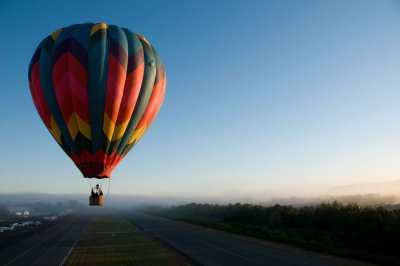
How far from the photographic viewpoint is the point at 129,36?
23266mm

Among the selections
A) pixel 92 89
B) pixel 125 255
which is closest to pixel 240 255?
pixel 125 255

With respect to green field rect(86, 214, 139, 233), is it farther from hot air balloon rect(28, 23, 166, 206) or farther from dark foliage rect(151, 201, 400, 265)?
hot air balloon rect(28, 23, 166, 206)

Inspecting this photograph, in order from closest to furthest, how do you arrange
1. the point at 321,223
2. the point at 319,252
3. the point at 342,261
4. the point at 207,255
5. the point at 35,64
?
the point at 35,64 < the point at 342,261 < the point at 207,255 < the point at 319,252 < the point at 321,223

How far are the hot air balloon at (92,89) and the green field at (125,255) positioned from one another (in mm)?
7876

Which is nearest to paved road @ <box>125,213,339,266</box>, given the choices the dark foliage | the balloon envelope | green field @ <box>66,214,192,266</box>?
green field @ <box>66,214,192,266</box>

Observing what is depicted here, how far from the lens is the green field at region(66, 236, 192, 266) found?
25.8 metres

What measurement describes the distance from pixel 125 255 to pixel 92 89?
1458cm

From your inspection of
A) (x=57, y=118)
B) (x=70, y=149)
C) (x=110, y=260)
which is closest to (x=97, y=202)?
(x=70, y=149)

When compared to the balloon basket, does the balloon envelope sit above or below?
above

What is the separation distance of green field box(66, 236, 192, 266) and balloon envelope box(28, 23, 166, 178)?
7782 mm

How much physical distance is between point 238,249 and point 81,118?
18.4 metres

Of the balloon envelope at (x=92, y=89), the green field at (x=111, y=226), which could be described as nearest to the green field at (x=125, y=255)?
the balloon envelope at (x=92, y=89)

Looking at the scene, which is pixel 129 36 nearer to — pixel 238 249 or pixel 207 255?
pixel 207 255

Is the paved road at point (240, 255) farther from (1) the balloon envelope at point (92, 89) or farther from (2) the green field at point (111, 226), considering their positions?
(2) the green field at point (111, 226)
